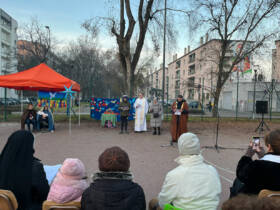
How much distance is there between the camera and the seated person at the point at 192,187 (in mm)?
2182

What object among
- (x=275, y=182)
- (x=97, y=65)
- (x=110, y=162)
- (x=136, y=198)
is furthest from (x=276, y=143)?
(x=97, y=65)

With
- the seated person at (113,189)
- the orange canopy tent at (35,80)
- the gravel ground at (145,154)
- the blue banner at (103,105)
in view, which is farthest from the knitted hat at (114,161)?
the blue banner at (103,105)

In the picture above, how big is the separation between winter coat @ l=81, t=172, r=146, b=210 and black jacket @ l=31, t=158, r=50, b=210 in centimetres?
76

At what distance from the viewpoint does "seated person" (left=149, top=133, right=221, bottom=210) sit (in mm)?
2182

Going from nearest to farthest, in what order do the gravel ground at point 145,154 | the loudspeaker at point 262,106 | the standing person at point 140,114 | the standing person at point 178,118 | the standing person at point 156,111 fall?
the gravel ground at point 145,154 < the standing person at point 178,118 < the standing person at point 156,111 < the standing person at point 140,114 < the loudspeaker at point 262,106

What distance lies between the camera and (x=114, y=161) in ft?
7.07

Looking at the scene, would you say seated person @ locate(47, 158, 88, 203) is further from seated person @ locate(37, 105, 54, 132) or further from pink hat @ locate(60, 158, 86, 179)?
seated person @ locate(37, 105, 54, 132)

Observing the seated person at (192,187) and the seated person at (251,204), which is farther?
the seated person at (192,187)

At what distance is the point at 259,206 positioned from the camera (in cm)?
105

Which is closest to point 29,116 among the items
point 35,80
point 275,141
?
point 35,80

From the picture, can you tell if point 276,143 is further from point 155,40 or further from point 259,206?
point 155,40

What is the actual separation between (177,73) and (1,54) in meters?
51.5

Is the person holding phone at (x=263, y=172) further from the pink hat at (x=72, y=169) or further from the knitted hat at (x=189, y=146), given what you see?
the pink hat at (x=72, y=169)

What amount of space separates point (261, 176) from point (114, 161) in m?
1.48
